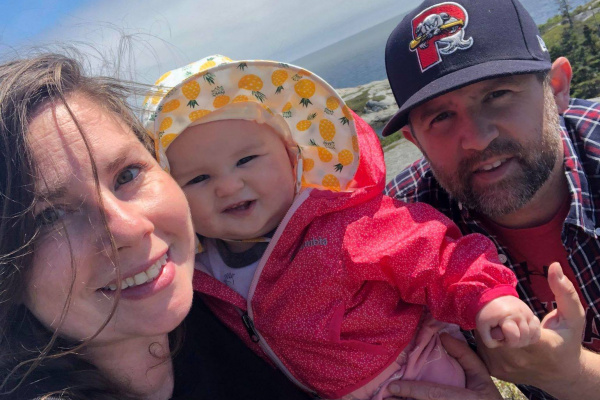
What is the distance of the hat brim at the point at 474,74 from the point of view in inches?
120

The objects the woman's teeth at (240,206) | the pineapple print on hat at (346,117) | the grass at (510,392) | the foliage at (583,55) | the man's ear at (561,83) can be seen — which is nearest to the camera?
the woman's teeth at (240,206)

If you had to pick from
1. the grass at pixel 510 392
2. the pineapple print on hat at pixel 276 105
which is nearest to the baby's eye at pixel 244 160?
the pineapple print on hat at pixel 276 105

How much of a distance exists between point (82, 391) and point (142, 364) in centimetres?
37

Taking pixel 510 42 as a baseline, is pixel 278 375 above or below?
below

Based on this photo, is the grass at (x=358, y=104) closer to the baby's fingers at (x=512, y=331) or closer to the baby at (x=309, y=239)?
the baby at (x=309, y=239)

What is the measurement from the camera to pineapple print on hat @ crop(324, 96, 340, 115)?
3031 mm

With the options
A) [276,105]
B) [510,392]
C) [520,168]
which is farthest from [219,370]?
[510,392]

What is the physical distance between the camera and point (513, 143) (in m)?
3.26

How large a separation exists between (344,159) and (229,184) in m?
0.78

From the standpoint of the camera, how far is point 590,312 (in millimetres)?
3229

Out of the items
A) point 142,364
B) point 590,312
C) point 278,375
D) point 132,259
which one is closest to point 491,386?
point 590,312

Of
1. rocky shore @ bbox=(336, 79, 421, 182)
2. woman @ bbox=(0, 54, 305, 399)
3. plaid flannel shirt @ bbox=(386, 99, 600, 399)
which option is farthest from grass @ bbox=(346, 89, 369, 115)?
woman @ bbox=(0, 54, 305, 399)

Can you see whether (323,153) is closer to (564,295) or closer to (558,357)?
(564,295)

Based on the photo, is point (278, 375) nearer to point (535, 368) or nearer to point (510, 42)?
point (535, 368)
